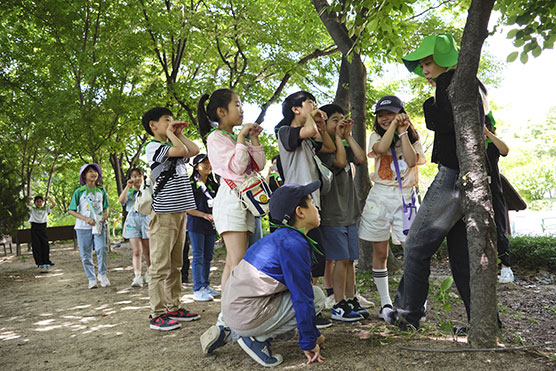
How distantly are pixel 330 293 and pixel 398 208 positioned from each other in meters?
1.18

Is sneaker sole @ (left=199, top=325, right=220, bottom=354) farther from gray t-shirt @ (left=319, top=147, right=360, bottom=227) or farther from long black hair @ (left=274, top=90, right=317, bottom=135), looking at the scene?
long black hair @ (left=274, top=90, right=317, bottom=135)

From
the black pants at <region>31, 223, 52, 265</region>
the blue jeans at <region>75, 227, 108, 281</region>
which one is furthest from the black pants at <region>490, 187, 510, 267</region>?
the black pants at <region>31, 223, 52, 265</region>

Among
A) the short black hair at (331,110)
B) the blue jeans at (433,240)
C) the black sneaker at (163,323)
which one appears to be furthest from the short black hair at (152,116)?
the blue jeans at (433,240)

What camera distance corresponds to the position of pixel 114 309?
18.1 feet

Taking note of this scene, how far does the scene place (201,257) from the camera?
5855 mm

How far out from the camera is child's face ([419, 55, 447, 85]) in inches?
126

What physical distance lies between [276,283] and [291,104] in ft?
5.20

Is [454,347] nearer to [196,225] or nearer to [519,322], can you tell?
[519,322]

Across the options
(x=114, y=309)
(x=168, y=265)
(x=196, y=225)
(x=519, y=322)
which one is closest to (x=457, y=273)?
Answer: (x=519, y=322)

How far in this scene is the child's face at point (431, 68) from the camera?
3205mm

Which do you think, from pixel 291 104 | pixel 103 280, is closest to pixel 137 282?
pixel 103 280

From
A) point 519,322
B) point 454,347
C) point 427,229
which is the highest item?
point 427,229

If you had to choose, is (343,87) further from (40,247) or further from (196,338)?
(40,247)

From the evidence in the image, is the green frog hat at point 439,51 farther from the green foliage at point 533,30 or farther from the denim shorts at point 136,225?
the denim shorts at point 136,225
